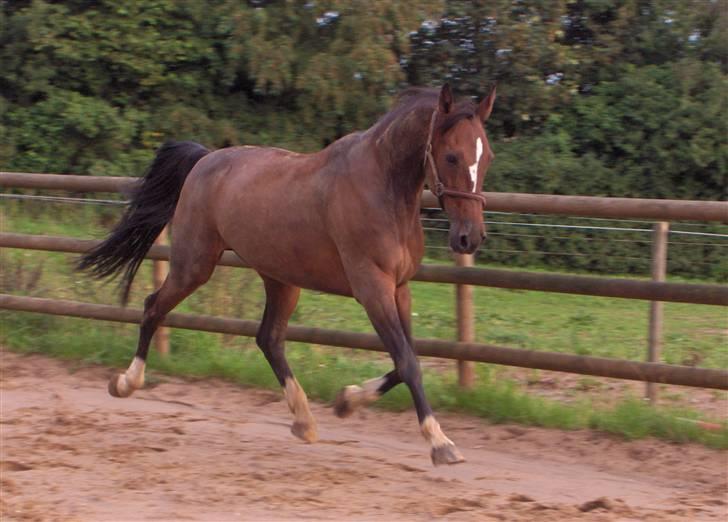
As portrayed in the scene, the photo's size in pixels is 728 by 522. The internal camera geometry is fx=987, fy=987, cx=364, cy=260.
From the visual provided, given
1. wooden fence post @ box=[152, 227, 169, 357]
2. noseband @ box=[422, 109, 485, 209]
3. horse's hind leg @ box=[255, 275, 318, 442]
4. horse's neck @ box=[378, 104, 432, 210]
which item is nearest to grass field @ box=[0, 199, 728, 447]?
wooden fence post @ box=[152, 227, 169, 357]

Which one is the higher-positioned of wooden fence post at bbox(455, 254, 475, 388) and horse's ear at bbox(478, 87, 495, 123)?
horse's ear at bbox(478, 87, 495, 123)

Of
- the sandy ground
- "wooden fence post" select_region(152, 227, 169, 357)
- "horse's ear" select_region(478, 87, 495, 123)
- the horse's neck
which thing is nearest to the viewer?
the sandy ground

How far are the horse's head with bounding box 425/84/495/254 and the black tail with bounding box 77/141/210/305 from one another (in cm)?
225

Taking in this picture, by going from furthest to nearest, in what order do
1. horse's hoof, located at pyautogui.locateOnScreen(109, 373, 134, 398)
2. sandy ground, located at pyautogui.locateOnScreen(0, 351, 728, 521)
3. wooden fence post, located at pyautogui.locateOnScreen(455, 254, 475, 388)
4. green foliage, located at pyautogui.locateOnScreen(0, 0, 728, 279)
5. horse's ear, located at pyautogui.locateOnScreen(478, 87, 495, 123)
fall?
green foliage, located at pyautogui.locateOnScreen(0, 0, 728, 279)
horse's hoof, located at pyautogui.locateOnScreen(109, 373, 134, 398)
wooden fence post, located at pyautogui.locateOnScreen(455, 254, 475, 388)
horse's ear, located at pyautogui.locateOnScreen(478, 87, 495, 123)
sandy ground, located at pyautogui.locateOnScreen(0, 351, 728, 521)

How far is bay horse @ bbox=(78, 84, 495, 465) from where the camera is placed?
4.62 meters

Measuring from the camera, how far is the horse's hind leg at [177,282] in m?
5.91

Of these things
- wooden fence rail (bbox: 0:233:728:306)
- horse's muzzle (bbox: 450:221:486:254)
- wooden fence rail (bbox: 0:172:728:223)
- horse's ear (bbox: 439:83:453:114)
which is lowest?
wooden fence rail (bbox: 0:233:728:306)

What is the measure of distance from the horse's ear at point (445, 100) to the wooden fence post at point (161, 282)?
3.09 metres

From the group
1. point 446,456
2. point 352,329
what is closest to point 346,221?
point 446,456

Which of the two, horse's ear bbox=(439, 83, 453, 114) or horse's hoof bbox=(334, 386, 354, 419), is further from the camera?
horse's hoof bbox=(334, 386, 354, 419)

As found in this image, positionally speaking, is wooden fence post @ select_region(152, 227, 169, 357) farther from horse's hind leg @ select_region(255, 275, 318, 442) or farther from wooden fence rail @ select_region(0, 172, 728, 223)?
wooden fence rail @ select_region(0, 172, 728, 223)

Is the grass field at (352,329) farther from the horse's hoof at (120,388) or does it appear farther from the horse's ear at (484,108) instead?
the horse's ear at (484,108)

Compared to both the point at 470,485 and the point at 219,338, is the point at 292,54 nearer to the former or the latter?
the point at 219,338

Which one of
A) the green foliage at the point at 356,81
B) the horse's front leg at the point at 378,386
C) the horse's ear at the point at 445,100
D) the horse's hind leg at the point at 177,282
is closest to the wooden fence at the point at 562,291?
the horse's hind leg at the point at 177,282
